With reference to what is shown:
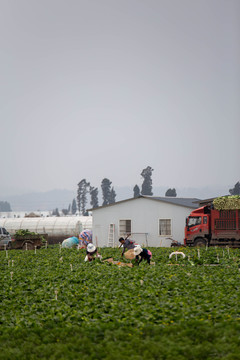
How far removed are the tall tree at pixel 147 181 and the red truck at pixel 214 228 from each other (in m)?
124

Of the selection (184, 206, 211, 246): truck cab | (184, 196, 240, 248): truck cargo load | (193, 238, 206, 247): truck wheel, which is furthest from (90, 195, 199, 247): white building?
(184, 196, 240, 248): truck cargo load

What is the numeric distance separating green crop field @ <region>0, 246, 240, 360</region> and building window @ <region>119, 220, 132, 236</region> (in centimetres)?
1946

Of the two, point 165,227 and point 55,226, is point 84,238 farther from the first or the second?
point 55,226

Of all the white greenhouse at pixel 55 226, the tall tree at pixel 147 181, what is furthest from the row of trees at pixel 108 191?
the white greenhouse at pixel 55 226

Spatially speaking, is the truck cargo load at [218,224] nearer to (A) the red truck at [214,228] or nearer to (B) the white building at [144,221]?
(A) the red truck at [214,228]

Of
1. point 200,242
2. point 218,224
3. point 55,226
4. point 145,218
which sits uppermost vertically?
point 145,218

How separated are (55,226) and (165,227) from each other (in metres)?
22.1

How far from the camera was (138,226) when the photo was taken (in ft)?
110

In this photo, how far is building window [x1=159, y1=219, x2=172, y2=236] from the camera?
32812mm

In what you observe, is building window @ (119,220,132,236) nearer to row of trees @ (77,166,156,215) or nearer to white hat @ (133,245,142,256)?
white hat @ (133,245,142,256)

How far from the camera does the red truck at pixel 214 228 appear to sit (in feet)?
88.5

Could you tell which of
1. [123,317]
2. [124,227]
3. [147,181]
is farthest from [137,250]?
[147,181]

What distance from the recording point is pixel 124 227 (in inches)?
1344

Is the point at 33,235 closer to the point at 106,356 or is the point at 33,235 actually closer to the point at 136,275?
the point at 136,275
